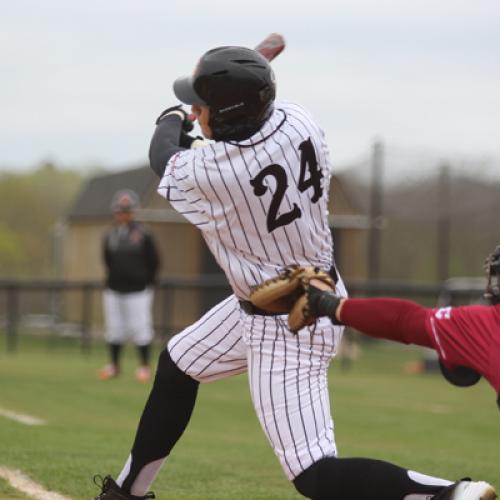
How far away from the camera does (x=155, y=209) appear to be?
23797 millimetres

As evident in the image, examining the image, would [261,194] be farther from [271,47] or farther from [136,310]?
[136,310]

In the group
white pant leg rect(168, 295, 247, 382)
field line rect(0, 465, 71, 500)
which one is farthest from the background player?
white pant leg rect(168, 295, 247, 382)

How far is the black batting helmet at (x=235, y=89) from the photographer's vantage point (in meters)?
4.27

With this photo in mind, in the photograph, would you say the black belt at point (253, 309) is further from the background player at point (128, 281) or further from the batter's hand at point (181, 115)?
the background player at point (128, 281)

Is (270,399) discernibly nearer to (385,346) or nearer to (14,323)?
(14,323)

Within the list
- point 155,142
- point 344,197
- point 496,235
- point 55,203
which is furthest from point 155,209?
point 155,142

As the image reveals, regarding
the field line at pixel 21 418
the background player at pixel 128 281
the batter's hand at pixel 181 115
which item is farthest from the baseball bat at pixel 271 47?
the background player at pixel 128 281

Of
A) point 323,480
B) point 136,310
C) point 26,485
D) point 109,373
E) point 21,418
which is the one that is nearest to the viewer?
point 323,480

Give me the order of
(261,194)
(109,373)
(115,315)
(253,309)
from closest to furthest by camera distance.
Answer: (261,194) < (253,309) < (109,373) < (115,315)

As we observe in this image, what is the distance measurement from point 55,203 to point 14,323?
17526 mm

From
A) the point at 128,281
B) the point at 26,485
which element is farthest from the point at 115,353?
the point at 26,485

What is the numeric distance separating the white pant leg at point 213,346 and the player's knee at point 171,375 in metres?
0.04

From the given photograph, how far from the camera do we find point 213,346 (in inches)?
184

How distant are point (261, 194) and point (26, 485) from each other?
2319 mm
